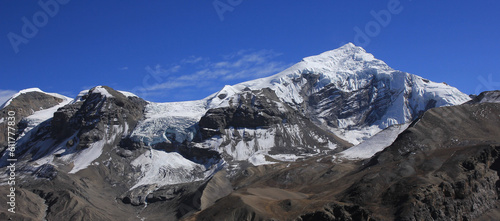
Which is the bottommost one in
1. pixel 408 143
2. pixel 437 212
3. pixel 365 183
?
pixel 437 212

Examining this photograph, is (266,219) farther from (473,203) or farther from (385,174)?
→ (473,203)

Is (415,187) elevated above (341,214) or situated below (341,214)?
above

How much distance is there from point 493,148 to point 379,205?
162 ft

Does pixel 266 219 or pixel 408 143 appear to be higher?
pixel 408 143

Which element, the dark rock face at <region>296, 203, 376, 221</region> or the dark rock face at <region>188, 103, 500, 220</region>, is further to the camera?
the dark rock face at <region>188, 103, 500, 220</region>

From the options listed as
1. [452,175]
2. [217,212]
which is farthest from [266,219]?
[452,175]

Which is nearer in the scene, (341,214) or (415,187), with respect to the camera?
(341,214)

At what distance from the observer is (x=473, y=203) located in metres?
142

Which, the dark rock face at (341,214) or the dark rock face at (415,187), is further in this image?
the dark rock face at (415,187)

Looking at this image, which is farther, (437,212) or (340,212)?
(437,212)

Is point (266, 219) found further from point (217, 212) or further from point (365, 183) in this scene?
point (365, 183)

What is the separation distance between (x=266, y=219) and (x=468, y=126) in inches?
3649

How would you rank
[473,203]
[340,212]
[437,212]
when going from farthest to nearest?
1. [473,203]
2. [437,212]
3. [340,212]

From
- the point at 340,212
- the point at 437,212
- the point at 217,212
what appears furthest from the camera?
the point at 217,212
